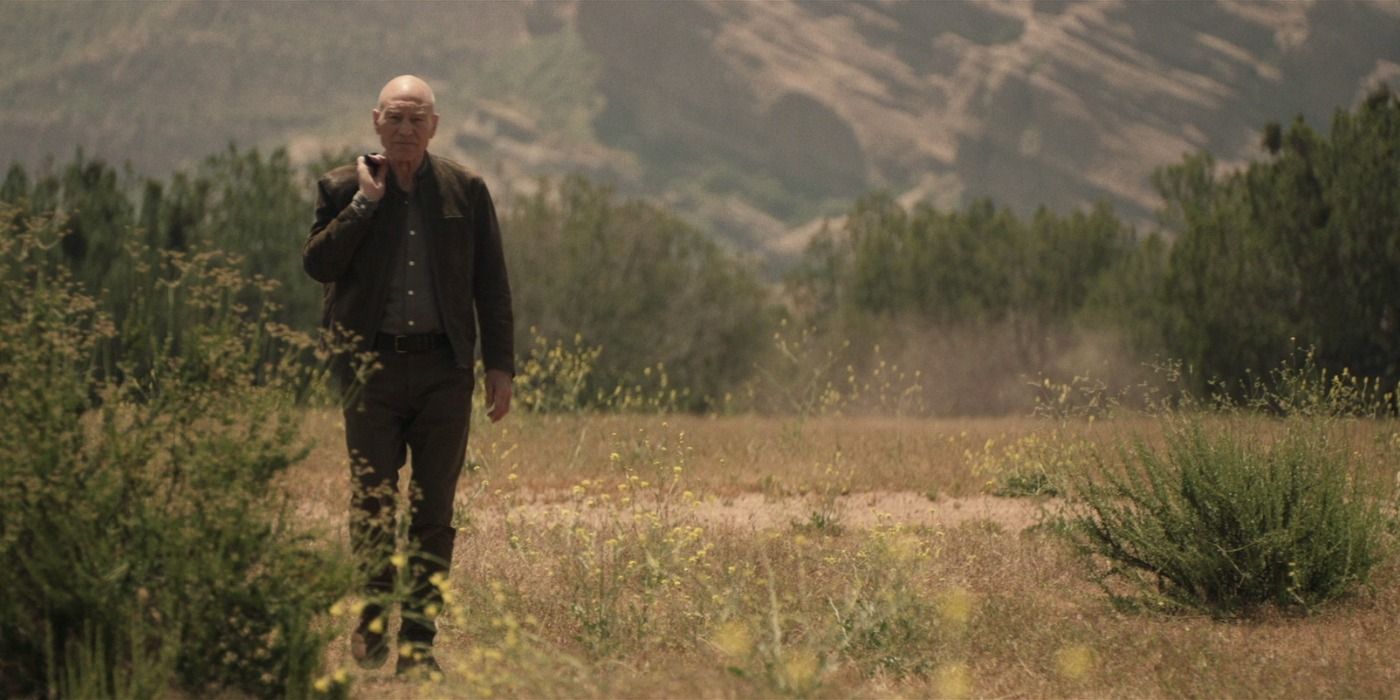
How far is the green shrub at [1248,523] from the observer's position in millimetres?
7223

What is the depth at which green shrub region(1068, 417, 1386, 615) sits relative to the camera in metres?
7.22

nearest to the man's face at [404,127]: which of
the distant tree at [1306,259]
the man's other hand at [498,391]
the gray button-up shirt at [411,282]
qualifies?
the gray button-up shirt at [411,282]

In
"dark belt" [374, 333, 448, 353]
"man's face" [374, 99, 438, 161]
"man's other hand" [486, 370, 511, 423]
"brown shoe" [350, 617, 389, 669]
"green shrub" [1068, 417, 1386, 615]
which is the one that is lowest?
"brown shoe" [350, 617, 389, 669]

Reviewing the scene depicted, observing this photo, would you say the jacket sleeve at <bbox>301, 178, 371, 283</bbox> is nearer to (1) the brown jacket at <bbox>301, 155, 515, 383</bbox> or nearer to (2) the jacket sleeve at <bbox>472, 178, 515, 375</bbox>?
(1) the brown jacket at <bbox>301, 155, 515, 383</bbox>

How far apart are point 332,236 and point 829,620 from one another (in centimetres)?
235

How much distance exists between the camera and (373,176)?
594cm

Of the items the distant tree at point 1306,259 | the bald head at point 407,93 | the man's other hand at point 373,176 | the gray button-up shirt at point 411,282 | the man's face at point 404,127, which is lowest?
the distant tree at point 1306,259

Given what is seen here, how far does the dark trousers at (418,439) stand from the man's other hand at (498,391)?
0.46 ft

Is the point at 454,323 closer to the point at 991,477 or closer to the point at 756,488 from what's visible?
the point at 756,488

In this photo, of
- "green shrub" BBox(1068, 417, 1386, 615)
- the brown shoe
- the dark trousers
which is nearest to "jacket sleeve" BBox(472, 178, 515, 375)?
the dark trousers

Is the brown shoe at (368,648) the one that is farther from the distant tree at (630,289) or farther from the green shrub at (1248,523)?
the distant tree at (630,289)

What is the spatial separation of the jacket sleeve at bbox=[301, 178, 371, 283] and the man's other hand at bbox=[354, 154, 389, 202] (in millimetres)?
89

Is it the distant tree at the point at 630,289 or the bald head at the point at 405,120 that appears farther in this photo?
the distant tree at the point at 630,289

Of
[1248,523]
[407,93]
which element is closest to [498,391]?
[407,93]
